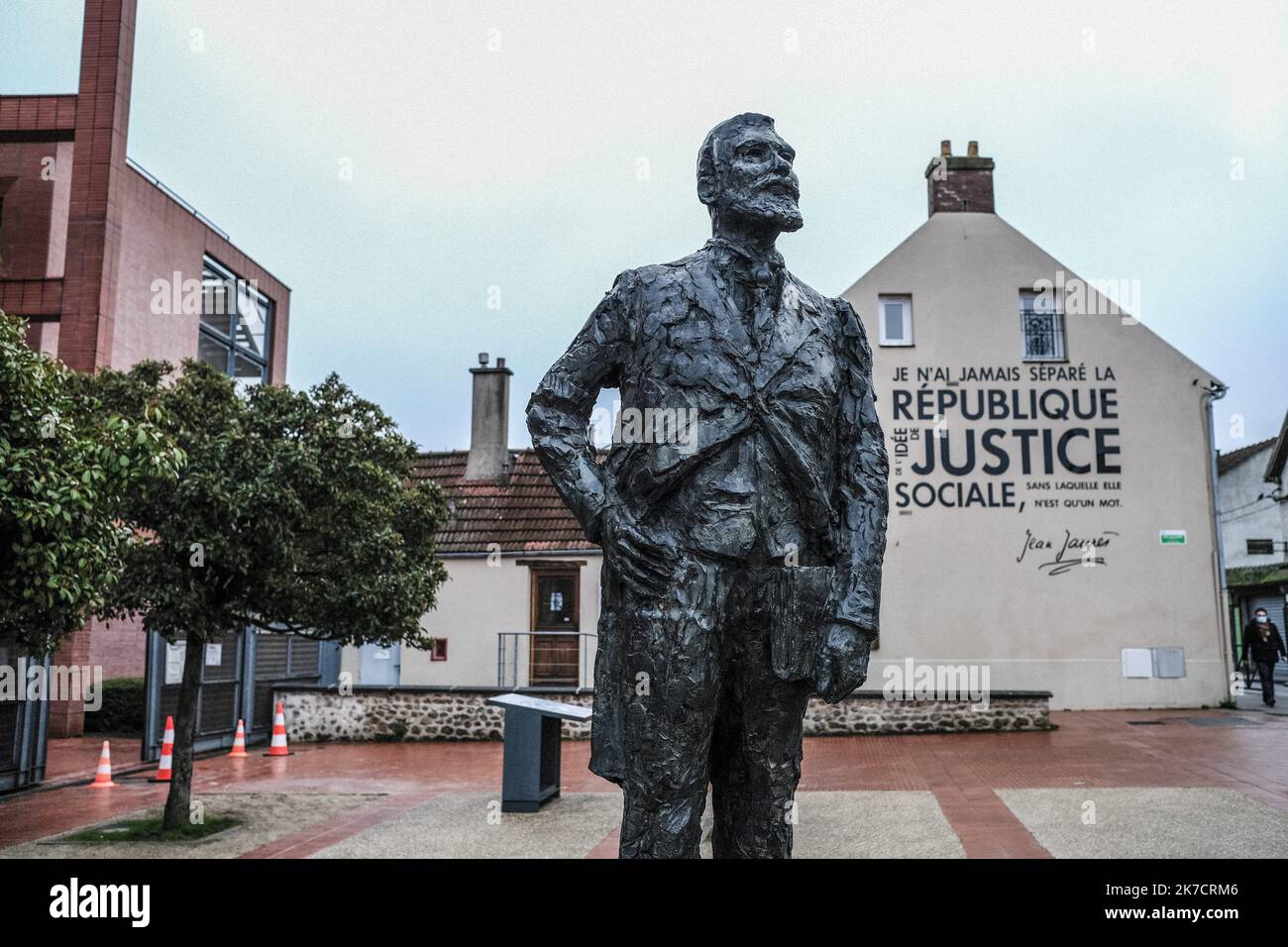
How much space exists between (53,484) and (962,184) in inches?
707

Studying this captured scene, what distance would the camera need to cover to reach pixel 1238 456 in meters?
32.9

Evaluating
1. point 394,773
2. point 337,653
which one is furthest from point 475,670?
point 394,773

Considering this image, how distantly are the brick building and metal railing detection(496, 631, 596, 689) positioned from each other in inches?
260

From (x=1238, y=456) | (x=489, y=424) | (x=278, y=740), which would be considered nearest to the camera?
(x=278, y=740)

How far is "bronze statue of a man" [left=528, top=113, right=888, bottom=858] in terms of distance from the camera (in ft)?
9.35

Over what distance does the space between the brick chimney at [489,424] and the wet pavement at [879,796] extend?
7567 mm

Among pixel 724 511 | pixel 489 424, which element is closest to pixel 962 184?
pixel 489 424

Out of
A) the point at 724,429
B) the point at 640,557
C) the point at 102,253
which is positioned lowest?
the point at 640,557

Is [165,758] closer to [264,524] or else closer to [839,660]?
[264,524]

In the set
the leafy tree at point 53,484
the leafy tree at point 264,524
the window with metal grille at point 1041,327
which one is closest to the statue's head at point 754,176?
the leafy tree at point 53,484

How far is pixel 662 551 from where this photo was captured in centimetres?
283
